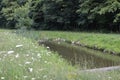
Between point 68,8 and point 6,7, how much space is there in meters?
15.6

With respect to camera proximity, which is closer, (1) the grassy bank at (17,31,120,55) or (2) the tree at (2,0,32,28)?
(1) the grassy bank at (17,31,120,55)

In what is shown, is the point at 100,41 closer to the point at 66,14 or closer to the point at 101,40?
the point at 101,40

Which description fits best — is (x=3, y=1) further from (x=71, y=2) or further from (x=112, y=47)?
(x=112, y=47)

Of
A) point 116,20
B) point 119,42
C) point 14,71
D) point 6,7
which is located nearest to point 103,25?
point 116,20

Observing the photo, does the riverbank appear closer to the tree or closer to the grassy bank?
the grassy bank

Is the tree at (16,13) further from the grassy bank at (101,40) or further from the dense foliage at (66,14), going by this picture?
the grassy bank at (101,40)

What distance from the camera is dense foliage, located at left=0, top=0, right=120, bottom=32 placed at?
105 ft

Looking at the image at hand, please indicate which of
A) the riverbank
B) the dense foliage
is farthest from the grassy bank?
the dense foliage

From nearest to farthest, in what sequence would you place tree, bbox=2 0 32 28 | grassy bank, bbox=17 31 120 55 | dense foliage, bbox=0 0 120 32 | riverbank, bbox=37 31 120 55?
1. riverbank, bbox=37 31 120 55
2. grassy bank, bbox=17 31 120 55
3. dense foliage, bbox=0 0 120 32
4. tree, bbox=2 0 32 28

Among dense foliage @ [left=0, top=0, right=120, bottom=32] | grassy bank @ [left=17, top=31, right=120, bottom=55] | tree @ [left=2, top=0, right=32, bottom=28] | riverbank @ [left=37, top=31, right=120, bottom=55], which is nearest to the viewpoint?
riverbank @ [left=37, top=31, right=120, bottom=55]

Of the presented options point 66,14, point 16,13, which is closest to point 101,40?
point 66,14

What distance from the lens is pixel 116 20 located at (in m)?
30.1

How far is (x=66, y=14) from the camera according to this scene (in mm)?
39469

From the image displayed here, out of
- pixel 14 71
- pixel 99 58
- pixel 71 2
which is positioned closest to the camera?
pixel 14 71
